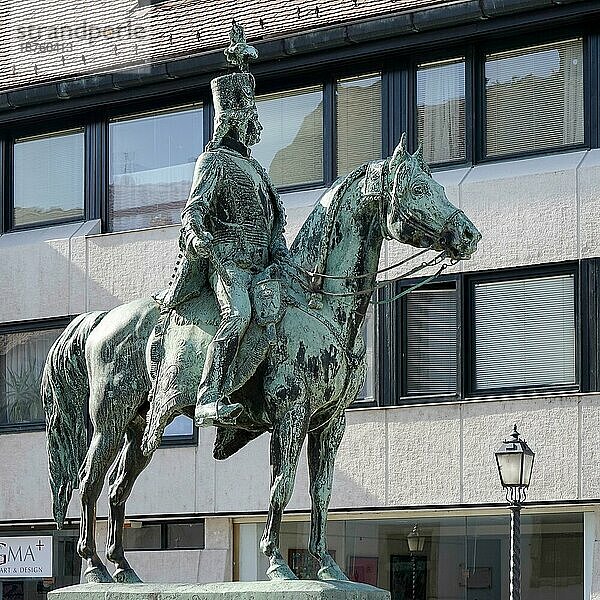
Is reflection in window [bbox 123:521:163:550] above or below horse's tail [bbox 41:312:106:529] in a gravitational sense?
below

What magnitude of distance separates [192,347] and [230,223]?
95cm

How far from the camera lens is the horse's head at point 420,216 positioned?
42.8ft

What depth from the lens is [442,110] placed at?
83.7 ft

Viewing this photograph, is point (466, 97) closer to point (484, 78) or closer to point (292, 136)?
point (484, 78)

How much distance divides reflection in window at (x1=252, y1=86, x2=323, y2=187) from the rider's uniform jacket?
42.2 ft

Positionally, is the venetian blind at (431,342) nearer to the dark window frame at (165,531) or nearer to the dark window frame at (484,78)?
the dark window frame at (484,78)

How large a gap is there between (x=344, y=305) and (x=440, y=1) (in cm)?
1260

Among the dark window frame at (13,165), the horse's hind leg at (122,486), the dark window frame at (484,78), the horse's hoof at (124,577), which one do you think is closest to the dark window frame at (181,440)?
the dark window frame at (13,165)

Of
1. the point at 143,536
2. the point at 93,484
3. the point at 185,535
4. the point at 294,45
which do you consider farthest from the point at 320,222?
the point at 143,536

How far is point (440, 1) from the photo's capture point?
25.1m

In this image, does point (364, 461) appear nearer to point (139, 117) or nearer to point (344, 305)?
point (139, 117)

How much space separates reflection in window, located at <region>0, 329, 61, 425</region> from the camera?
29.0 metres

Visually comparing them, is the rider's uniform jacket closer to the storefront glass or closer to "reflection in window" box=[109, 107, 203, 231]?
"reflection in window" box=[109, 107, 203, 231]

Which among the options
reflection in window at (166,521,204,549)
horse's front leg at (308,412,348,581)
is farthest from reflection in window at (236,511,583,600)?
horse's front leg at (308,412,348,581)
